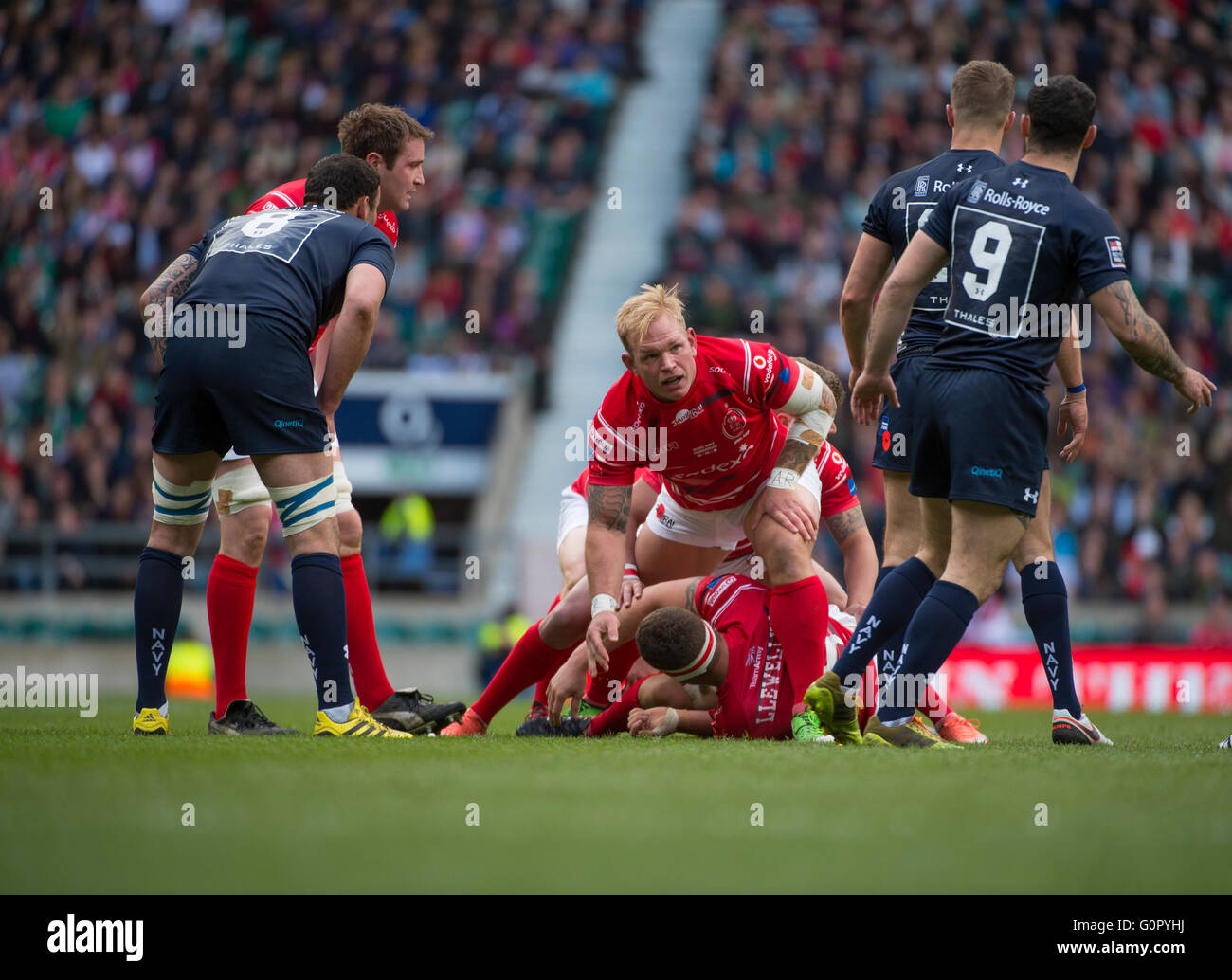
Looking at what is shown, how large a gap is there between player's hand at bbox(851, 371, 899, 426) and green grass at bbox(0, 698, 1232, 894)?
125 cm

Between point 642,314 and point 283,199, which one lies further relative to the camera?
point 283,199

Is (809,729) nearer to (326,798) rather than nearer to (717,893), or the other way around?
(326,798)

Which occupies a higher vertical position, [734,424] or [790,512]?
[734,424]

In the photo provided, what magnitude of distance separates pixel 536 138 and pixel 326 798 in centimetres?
1679

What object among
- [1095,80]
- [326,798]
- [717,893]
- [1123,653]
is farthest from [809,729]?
[1095,80]

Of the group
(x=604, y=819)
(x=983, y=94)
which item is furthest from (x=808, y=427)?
(x=604, y=819)

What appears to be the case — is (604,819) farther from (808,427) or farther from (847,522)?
(847,522)

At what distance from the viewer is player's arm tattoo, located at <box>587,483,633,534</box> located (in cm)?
511

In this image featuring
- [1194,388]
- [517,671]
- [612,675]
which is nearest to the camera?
[1194,388]

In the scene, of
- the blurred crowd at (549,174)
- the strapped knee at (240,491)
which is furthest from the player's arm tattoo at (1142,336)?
the blurred crowd at (549,174)

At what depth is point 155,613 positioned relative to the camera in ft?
16.3

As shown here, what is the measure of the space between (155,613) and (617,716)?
1.77 meters

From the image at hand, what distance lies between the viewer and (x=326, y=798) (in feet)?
10.7

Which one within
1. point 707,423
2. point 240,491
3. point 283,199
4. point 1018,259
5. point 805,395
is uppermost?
point 283,199
